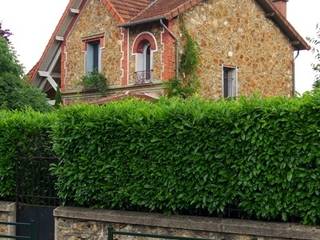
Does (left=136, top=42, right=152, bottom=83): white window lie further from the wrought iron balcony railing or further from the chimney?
the chimney

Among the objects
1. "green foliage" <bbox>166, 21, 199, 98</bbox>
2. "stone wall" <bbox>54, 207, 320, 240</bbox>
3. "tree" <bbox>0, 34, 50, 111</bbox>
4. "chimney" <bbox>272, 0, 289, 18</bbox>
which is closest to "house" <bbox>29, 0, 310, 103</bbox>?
"green foliage" <bbox>166, 21, 199, 98</bbox>

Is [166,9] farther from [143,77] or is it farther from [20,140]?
[20,140]

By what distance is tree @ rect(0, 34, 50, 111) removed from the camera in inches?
714

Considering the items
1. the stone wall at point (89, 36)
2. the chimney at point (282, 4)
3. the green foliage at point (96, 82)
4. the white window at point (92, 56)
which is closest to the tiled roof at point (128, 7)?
the stone wall at point (89, 36)

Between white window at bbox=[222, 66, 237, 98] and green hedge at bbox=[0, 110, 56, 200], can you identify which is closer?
green hedge at bbox=[0, 110, 56, 200]

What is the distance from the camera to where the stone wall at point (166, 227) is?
333 inches

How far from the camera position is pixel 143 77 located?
80.8ft

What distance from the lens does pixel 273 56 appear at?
2770cm

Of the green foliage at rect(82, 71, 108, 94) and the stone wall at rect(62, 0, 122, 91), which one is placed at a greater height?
the stone wall at rect(62, 0, 122, 91)

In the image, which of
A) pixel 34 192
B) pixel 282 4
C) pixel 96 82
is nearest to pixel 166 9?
pixel 96 82

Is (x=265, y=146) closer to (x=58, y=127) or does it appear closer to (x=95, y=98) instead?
(x=58, y=127)

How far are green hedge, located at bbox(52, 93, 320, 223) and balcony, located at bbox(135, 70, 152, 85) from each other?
13.6 metres

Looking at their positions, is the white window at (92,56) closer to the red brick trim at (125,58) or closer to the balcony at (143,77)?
the red brick trim at (125,58)

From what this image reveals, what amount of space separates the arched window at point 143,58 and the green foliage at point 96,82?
184 cm
